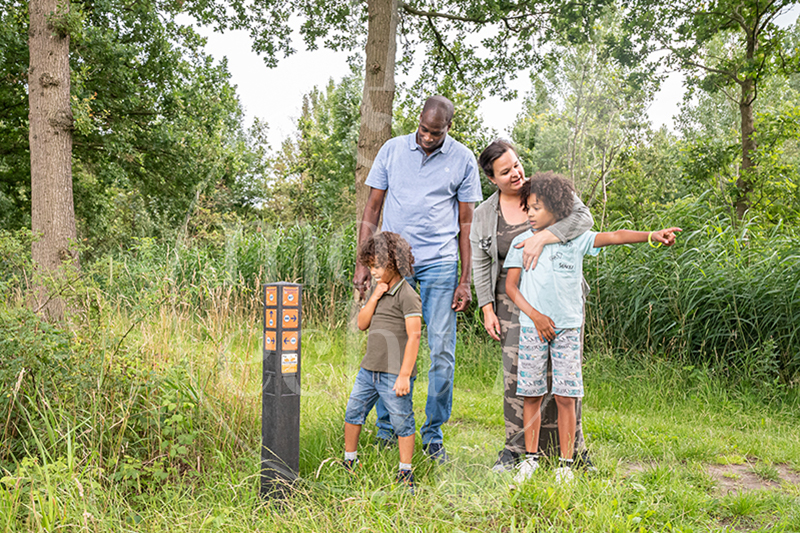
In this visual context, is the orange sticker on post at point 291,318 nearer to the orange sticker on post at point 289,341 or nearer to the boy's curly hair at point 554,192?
the orange sticker on post at point 289,341

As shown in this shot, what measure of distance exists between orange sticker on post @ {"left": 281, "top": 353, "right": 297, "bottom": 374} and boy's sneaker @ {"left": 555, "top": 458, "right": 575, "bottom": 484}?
134 centimetres

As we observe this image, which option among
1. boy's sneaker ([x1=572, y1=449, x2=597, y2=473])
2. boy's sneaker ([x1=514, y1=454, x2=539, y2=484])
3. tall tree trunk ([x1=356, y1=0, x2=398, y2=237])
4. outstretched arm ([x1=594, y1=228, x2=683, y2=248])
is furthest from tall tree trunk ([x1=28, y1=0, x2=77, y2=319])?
outstretched arm ([x1=594, y1=228, x2=683, y2=248])

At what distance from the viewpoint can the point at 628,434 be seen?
391cm

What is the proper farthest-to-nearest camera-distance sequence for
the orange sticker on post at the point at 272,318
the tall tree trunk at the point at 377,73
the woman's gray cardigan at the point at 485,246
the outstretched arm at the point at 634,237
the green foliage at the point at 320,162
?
the green foliage at the point at 320,162, the tall tree trunk at the point at 377,73, the woman's gray cardigan at the point at 485,246, the orange sticker on post at the point at 272,318, the outstretched arm at the point at 634,237

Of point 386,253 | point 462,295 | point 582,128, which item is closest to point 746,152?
point 582,128

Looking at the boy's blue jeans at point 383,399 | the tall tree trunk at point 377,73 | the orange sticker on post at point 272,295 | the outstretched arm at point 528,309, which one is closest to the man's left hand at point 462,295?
the outstretched arm at point 528,309

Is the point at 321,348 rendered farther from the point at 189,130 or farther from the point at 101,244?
the point at 101,244

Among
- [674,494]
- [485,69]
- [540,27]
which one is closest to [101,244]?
[485,69]

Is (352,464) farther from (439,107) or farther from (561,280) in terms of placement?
(439,107)

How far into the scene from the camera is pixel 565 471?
8.75ft

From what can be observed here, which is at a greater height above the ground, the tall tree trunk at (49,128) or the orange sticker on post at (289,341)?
the tall tree trunk at (49,128)

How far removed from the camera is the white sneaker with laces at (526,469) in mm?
2650

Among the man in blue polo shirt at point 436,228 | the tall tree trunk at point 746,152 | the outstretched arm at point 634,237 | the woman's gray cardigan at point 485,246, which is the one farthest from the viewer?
the tall tree trunk at point 746,152

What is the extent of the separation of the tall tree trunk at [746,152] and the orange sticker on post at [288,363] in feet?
28.5
